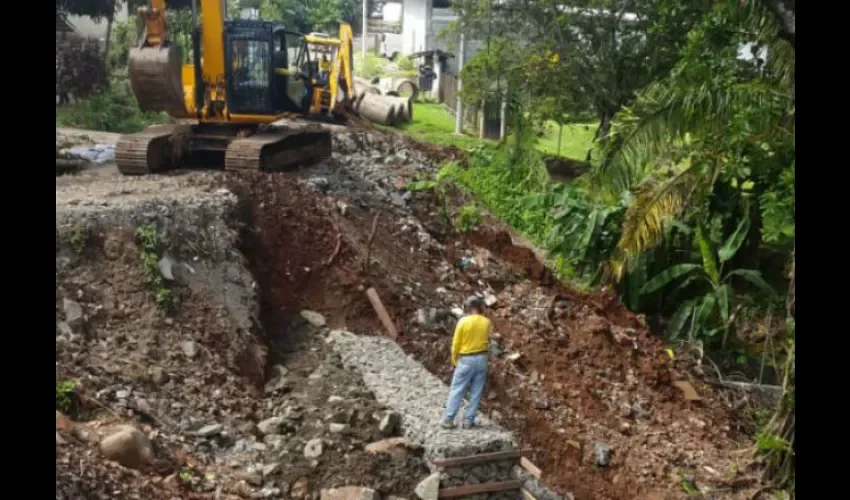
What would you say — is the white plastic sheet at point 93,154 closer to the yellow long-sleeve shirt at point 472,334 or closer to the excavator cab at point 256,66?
the excavator cab at point 256,66

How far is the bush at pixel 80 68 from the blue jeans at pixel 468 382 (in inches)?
703

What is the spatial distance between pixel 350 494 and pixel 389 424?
1119 mm

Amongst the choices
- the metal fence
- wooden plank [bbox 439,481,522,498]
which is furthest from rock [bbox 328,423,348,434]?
the metal fence

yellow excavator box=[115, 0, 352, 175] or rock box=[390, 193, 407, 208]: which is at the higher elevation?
yellow excavator box=[115, 0, 352, 175]

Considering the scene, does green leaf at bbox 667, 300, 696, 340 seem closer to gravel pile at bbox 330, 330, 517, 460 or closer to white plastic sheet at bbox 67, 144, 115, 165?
gravel pile at bbox 330, 330, 517, 460

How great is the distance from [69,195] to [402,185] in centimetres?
715

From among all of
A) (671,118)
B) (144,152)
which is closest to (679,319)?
(671,118)

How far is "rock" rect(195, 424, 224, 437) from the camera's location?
776 centimetres

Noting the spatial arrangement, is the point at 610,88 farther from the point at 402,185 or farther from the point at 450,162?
the point at 402,185

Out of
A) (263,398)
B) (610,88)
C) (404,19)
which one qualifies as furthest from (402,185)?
(404,19)

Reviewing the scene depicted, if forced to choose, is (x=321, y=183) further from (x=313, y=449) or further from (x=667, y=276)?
(x=313, y=449)

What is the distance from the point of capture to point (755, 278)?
40.0 feet

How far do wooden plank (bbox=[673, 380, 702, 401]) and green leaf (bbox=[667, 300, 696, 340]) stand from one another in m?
1.17

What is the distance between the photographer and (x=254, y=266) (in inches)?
438
